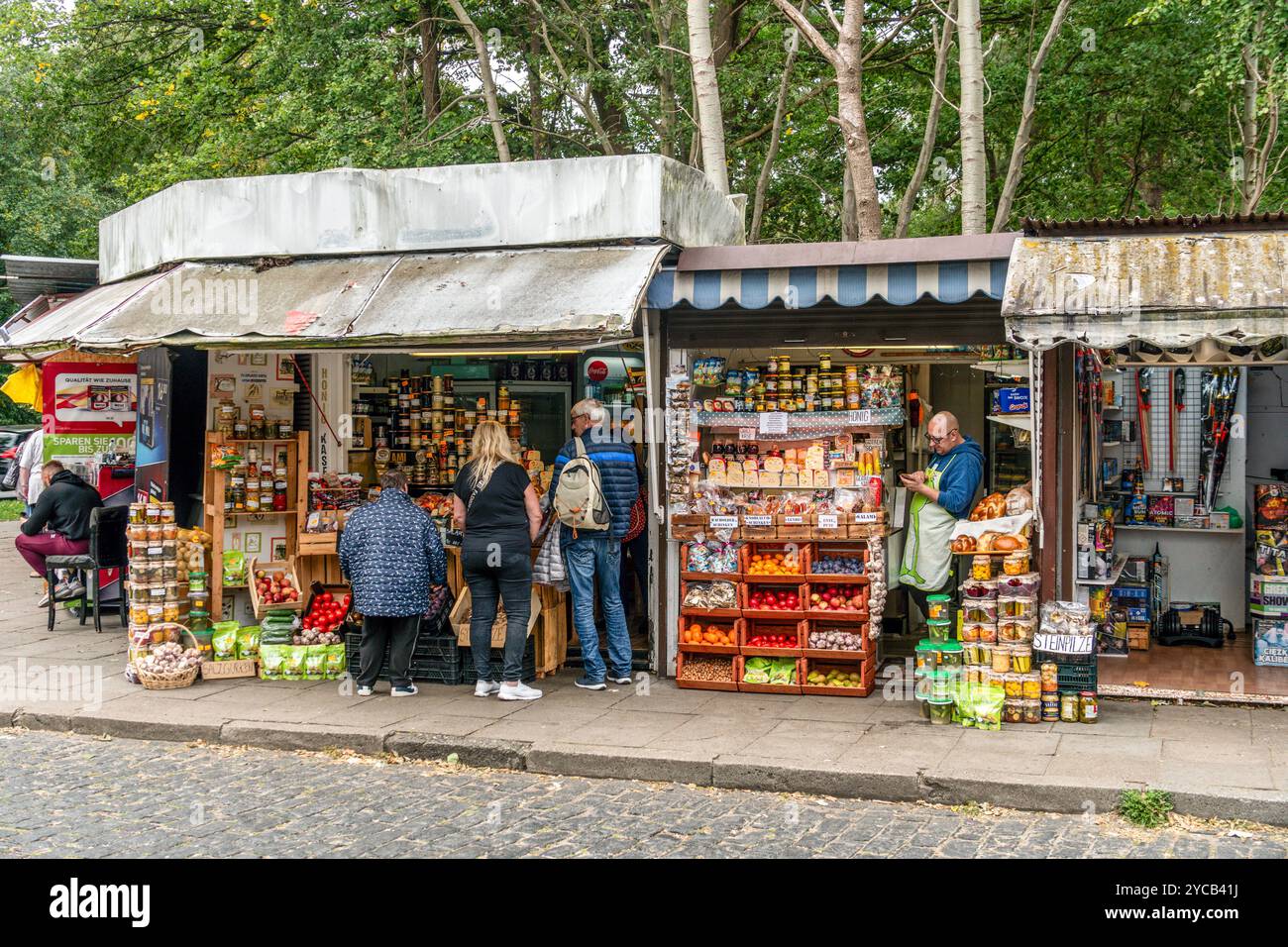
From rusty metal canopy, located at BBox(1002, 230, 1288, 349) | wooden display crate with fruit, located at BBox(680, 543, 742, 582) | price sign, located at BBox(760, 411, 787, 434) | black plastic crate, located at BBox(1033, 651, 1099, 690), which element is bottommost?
black plastic crate, located at BBox(1033, 651, 1099, 690)

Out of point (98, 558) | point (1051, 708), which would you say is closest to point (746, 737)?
point (1051, 708)

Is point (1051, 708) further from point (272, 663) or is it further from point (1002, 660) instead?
point (272, 663)

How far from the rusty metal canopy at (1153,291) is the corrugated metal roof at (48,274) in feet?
32.5

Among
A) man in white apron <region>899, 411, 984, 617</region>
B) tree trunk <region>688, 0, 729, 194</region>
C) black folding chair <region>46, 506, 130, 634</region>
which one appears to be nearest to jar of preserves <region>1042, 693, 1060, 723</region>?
man in white apron <region>899, 411, 984, 617</region>

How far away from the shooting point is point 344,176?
31.4ft

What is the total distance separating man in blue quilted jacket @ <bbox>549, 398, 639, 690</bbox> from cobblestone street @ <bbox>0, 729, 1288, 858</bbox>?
1995 millimetres

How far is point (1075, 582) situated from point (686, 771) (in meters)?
3.59

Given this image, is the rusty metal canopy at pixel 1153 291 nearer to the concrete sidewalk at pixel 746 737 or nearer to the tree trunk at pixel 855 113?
the concrete sidewalk at pixel 746 737

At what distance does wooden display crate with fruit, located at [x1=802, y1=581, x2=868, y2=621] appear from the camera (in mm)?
→ 8742

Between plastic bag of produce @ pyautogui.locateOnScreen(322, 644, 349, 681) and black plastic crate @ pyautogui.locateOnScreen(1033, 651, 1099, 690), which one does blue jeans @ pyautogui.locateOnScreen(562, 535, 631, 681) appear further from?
black plastic crate @ pyautogui.locateOnScreen(1033, 651, 1099, 690)

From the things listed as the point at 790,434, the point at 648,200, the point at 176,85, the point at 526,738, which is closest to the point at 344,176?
the point at 648,200

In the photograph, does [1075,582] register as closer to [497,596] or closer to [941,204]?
[497,596]

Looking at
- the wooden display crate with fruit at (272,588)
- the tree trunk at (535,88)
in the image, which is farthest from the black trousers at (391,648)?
the tree trunk at (535,88)

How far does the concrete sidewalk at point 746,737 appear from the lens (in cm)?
656
